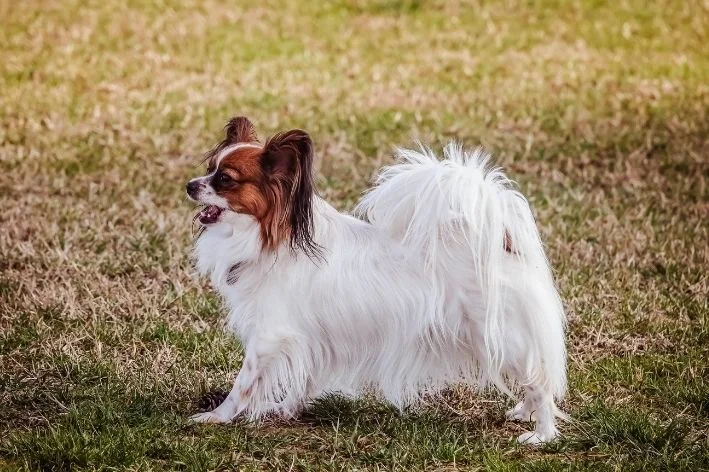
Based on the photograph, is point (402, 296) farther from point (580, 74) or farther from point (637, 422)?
point (580, 74)

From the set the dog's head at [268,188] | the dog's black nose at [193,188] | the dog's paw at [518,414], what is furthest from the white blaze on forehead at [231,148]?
the dog's paw at [518,414]

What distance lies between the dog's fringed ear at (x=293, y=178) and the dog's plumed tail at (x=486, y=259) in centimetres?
35

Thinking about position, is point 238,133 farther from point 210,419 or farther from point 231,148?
point 210,419

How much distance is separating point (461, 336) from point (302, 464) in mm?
786

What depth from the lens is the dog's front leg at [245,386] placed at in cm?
428

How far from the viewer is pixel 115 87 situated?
35.3ft

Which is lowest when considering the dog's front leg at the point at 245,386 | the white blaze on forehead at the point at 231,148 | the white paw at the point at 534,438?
the white paw at the point at 534,438

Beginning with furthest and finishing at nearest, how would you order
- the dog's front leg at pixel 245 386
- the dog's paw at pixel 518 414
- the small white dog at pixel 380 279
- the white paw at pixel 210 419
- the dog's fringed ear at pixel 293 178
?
the dog's paw at pixel 518 414
the white paw at pixel 210 419
the dog's front leg at pixel 245 386
the small white dog at pixel 380 279
the dog's fringed ear at pixel 293 178

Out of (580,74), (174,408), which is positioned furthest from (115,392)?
(580,74)

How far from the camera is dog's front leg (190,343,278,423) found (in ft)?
14.0

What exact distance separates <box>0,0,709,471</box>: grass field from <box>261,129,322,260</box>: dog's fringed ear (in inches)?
32.8

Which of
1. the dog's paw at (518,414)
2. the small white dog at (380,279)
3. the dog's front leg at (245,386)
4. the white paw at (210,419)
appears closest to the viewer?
the small white dog at (380,279)

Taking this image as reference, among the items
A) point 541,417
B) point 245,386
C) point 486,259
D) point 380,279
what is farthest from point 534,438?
point 245,386

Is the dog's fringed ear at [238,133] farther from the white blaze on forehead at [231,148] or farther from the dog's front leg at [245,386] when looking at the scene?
the dog's front leg at [245,386]
